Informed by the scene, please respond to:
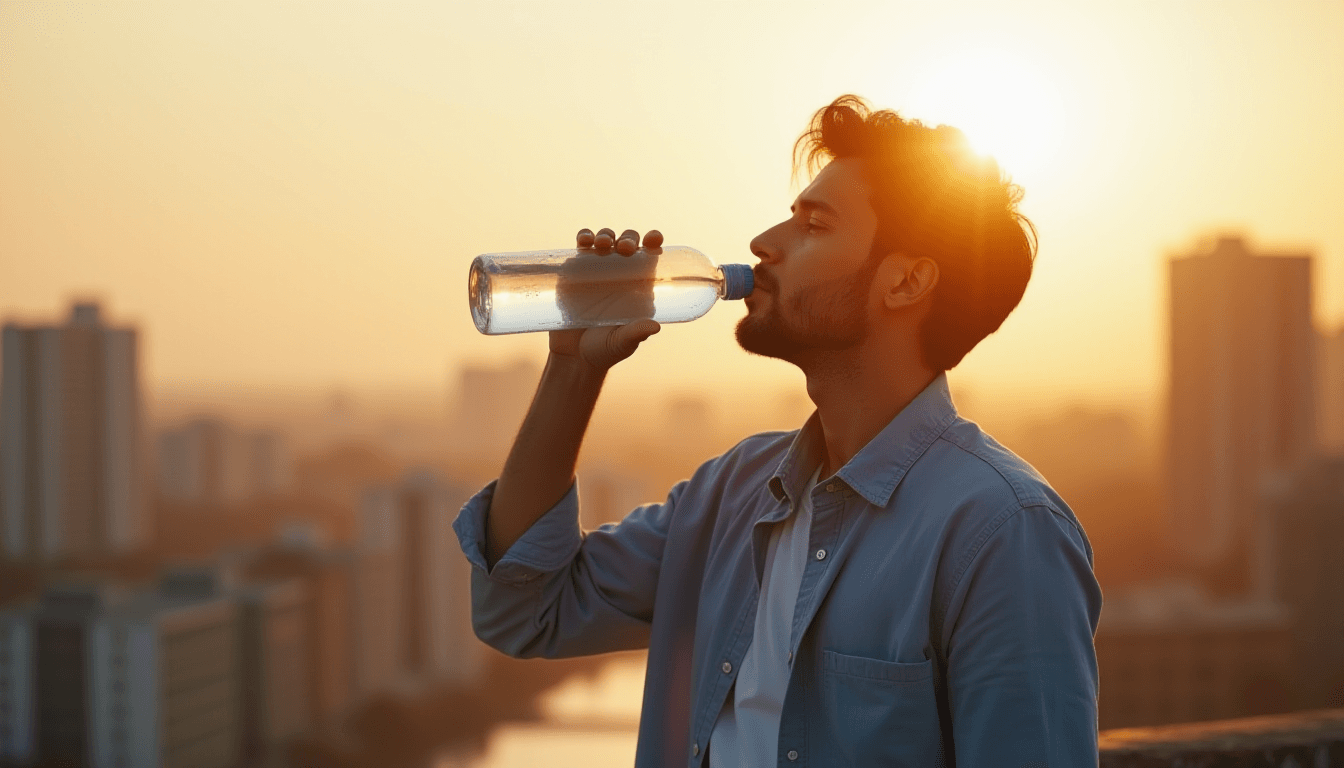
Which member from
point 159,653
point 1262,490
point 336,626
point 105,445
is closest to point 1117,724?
point 1262,490

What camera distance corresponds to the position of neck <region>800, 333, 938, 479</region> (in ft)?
3.38

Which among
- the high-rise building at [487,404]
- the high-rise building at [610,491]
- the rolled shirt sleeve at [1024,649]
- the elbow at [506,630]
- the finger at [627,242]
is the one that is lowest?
the high-rise building at [610,491]

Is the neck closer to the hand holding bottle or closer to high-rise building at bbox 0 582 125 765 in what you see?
the hand holding bottle

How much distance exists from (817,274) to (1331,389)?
26.5 meters

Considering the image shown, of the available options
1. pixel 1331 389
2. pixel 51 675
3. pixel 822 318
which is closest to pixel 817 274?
pixel 822 318

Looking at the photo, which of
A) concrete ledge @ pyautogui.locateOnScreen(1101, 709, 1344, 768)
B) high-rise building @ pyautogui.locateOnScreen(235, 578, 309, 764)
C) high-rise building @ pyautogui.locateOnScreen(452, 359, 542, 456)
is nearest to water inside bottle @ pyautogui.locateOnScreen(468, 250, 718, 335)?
concrete ledge @ pyautogui.locateOnScreen(1101, 709, 1344, 768)

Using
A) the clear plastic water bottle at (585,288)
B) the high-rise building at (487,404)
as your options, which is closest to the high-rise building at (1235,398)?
the high-rise building at (487,404)

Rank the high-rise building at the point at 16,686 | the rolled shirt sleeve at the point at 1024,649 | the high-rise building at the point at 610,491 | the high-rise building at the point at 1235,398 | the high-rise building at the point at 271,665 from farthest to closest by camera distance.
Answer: the high-rise building at the point at 1235,398, the high-rise building at the point at 610,491, the high-rise building at the point at 271,665, the high-rise building at the point at 16,686, the rolled shirt sleeve at the point at 1024,649

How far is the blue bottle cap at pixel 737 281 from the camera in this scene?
3.56ft

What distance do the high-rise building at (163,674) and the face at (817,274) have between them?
42.5ft

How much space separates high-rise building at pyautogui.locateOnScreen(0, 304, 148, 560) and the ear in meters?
19.7

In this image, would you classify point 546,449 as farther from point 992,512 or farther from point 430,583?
point 430,583

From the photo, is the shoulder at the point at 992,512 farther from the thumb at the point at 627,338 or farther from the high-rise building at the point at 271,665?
the high-rise building at the point at 271,665

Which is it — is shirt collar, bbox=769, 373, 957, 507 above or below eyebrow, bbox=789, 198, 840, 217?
below
